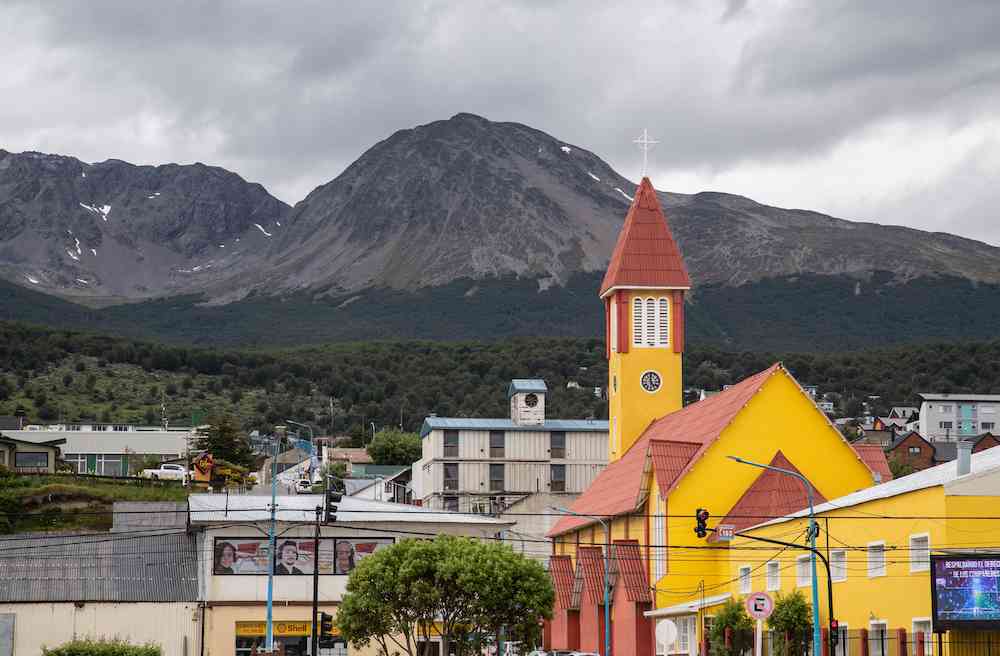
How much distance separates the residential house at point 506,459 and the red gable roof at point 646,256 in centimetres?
2470

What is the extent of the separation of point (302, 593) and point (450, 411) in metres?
122

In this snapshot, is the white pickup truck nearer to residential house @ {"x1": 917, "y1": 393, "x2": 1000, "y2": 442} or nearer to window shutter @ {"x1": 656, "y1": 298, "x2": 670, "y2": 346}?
window shutter @ {"x1": 656, "y1": 298, "x2": 670, "y2": 346}

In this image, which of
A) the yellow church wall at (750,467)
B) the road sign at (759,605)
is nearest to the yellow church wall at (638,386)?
the yellow church wall at (750,467)

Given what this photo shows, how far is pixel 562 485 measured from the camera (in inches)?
4387

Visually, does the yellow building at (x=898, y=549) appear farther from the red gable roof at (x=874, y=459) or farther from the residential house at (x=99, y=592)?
the residential house at (x=99, y=592)

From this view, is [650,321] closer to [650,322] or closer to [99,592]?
[650,322]

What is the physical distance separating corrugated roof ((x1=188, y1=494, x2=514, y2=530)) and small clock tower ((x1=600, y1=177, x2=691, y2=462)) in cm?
1558

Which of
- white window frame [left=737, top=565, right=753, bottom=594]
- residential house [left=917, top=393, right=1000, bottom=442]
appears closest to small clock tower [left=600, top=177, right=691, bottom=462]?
white window frame [left=737, top=565, right=753, bottom=594]

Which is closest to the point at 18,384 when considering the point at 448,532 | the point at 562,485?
the point at 562,485

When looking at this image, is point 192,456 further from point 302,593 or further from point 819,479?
point 819,479

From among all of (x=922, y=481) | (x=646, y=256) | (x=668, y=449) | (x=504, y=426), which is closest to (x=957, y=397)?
(x=504, y=426)

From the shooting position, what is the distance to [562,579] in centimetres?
8100

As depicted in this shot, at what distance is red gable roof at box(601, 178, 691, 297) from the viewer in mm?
87125

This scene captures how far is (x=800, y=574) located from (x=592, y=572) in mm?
24229
